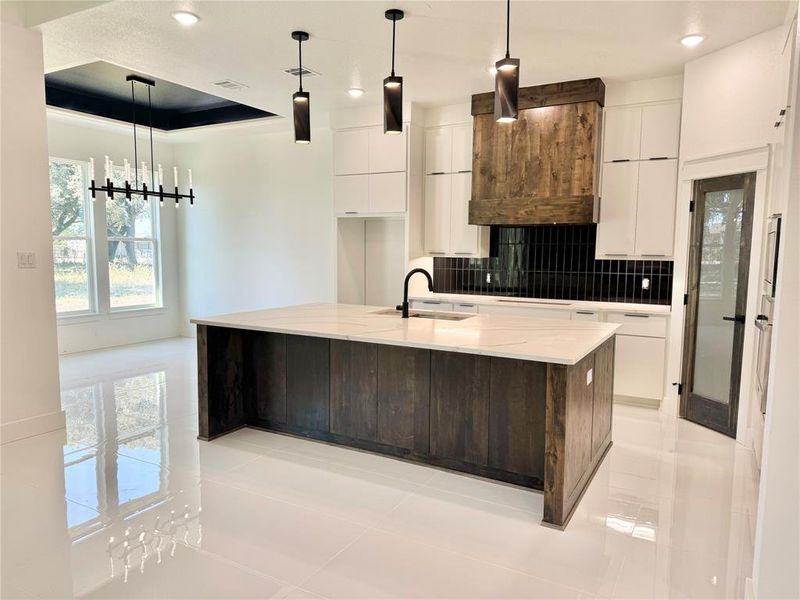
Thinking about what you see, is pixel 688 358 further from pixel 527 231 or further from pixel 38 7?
pixel 38 7

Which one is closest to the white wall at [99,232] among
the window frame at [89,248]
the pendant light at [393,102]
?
the window frame at [89,248]

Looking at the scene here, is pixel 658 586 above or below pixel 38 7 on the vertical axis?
below

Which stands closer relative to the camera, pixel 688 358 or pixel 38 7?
pixel 38 7

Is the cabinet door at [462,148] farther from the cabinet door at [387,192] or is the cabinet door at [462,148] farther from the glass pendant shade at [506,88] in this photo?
the glass pendant shade at [506,88]

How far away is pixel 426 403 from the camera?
3.29 metres

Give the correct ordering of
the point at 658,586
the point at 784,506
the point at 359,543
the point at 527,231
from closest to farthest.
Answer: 1. the point at 784,506
2. the point at 658,586
3. the point at 359,543
4. the point at 527,231

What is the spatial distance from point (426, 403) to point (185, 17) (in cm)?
297

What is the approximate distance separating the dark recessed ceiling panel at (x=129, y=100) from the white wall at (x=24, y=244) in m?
1.81

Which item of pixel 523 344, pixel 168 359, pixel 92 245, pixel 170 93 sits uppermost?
pixel 170 93

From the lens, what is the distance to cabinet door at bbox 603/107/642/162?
Result: 4734 millimetres

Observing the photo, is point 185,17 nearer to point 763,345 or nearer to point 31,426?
point 31,426

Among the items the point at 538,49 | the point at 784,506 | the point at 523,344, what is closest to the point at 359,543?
the point at 523,344

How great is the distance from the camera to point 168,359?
651 cm

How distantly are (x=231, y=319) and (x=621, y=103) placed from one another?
3796mm
